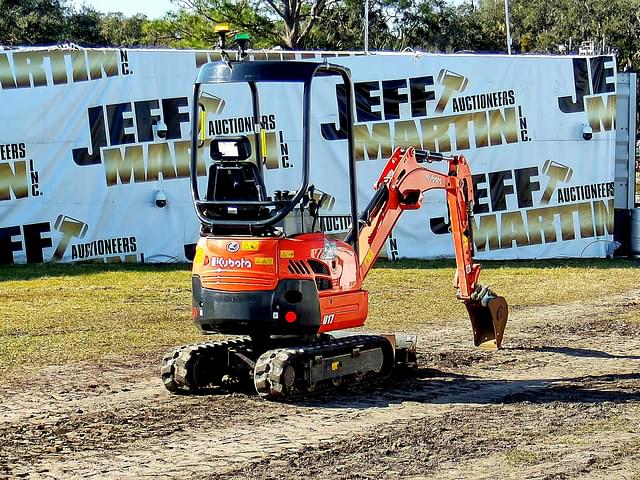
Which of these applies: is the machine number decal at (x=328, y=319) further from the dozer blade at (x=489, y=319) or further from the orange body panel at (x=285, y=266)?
the dozer blade at (x=489, y=319)

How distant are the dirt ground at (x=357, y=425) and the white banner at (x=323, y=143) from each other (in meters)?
8.37

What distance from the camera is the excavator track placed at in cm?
888

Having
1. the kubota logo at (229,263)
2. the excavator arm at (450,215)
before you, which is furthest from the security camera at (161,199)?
the kubota logo at (229,263)

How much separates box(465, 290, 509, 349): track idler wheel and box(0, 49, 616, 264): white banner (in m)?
7.20

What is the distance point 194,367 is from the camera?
9445 millimetres

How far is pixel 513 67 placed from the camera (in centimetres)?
2098

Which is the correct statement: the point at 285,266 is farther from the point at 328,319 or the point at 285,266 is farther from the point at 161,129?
the point at 161,129

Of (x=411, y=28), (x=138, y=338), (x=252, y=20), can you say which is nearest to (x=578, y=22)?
(x=411, y=28)

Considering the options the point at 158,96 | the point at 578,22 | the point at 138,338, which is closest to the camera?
the point at 138,338

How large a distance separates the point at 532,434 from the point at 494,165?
13.2m

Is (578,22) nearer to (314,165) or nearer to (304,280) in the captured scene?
(314,165)

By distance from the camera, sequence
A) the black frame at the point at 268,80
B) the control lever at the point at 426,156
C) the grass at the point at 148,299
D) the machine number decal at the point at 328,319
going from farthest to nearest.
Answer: the grass at the point at 148,299
the control lever at the point at 426,156
the machine number decal at the point at 328,319
the black frame at the point at 268,80

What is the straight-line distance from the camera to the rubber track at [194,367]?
371 inches

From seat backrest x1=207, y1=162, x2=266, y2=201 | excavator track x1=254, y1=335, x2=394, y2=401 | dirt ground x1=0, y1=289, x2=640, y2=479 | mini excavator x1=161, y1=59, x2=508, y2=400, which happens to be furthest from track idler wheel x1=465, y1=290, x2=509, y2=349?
seat backrest x1=207, y1=162, x2=266, y2=201
